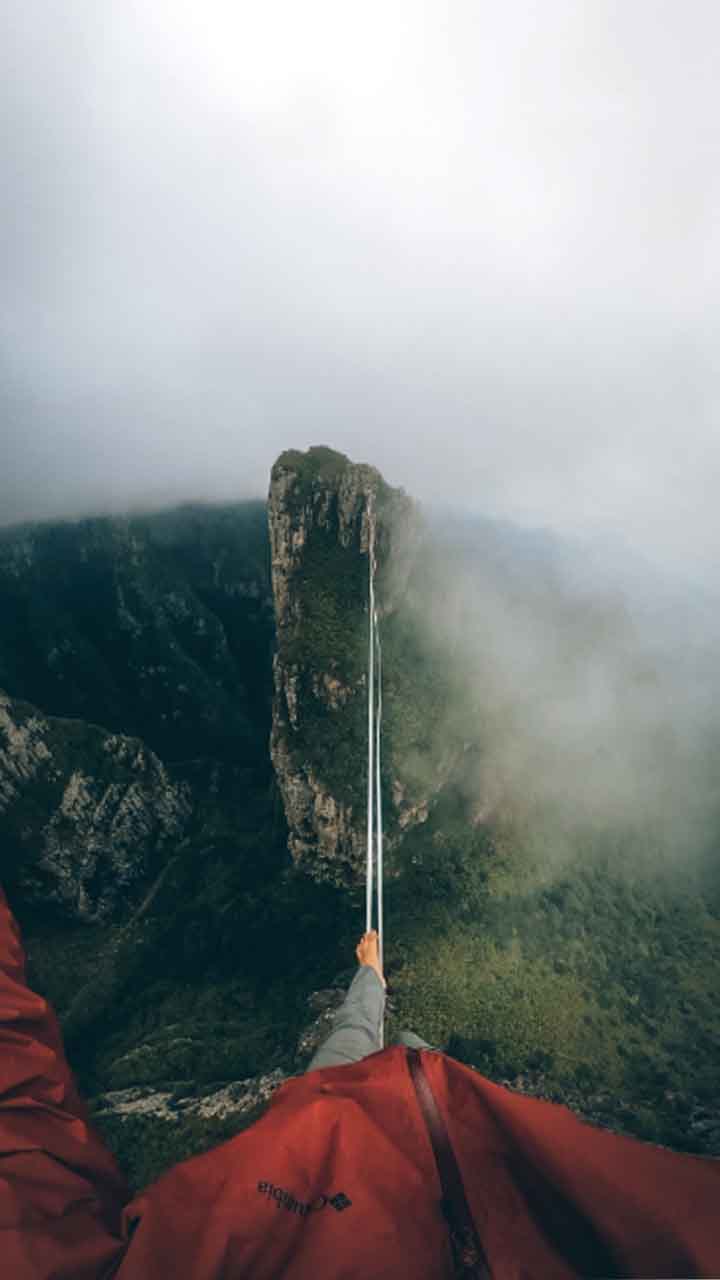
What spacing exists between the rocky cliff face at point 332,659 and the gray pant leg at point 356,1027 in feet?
114

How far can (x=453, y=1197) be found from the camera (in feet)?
6.56

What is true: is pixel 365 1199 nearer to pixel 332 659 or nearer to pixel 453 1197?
pixel 453 1197

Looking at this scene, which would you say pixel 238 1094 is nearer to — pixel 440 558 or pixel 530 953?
pixel 530 953

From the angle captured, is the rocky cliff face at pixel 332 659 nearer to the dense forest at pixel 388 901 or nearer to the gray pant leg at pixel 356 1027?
the dense forest at pixel 388 901

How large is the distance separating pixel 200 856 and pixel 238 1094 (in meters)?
25.6

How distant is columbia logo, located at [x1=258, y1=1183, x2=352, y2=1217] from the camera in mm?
1866

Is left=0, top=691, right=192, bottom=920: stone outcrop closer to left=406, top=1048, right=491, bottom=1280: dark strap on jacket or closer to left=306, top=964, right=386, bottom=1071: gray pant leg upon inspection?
left=306, top=964, right=386, bottom=1071: gray pant leg

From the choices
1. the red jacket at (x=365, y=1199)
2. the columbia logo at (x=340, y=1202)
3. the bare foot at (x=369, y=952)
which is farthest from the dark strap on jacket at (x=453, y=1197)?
the bare foot at (x=369, y=952)

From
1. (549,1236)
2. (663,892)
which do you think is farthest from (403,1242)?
(663,892)

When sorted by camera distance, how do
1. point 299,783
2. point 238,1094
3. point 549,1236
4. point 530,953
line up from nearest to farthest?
point 549,1236 → point 238,1094 → point 530,953 → point 299,783

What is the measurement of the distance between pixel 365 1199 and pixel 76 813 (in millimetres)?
55622

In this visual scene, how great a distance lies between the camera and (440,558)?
Result: 54.1 meters

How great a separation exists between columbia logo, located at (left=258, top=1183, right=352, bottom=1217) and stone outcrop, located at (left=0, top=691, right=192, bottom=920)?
Answer: 2102 inches

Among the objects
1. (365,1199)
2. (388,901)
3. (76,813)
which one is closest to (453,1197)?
(365,1199)
